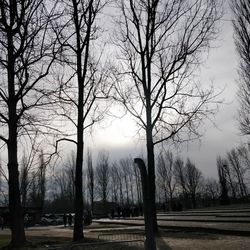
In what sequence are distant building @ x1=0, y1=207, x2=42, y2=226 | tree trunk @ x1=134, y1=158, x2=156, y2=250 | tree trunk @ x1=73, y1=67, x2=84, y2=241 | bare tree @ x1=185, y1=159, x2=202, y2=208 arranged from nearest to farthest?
tree trunk @ x1=134, y1=158, x2=156, y2=250
tree trunk @ x1=73, y1=67, x2=84, y2=241
distant building @ x1=0, y1=207, x2=42, y2=226
bare tree @ x1=185, y1=159, x2=202, y2=208

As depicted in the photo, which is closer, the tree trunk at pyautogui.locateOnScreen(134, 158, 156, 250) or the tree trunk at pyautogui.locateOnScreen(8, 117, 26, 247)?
the tree trunk at pyautogui.locateOnScreen(134, 158, 156, 250)

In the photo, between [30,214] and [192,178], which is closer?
[30,214]

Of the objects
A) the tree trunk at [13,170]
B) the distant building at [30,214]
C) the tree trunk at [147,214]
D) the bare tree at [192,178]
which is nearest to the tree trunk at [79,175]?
the tree trunk at [13,170]

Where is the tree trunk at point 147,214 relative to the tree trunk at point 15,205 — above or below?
below

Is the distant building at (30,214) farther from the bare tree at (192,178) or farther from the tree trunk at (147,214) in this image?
the tree trunk at (147,214)

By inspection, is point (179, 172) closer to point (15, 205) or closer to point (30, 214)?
point (30, 214)

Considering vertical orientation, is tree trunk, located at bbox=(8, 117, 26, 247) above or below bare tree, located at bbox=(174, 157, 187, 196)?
below

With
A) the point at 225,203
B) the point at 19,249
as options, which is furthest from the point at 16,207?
the point at 225,203

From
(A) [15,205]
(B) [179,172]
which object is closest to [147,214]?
(A) [15,205]

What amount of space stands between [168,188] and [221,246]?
70.5 metres

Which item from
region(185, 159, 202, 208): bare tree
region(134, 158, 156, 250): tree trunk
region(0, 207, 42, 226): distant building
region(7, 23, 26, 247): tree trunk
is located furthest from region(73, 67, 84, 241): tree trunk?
region(185, 159, 202, 208): bare tree

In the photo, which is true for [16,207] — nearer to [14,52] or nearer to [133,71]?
[14,52]

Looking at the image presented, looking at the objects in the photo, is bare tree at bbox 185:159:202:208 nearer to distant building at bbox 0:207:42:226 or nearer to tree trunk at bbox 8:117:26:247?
distant building at bbox 0:207:42:226

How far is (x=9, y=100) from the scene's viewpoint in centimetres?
1612
